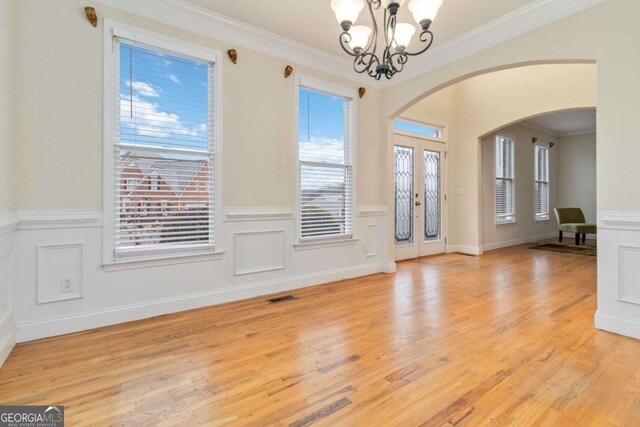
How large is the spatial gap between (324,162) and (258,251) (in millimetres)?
1388

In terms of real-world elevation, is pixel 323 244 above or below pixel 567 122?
below

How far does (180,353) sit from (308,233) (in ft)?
6.71

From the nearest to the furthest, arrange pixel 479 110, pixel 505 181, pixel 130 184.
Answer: pixel 130 184 → pixel 479 110 → pixel 505 181

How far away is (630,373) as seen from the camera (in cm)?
192

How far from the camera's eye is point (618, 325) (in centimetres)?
248

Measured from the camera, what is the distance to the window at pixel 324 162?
388 centimetres

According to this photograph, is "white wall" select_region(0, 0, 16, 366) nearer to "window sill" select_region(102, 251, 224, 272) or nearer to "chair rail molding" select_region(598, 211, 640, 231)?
"window sill" select_region(102, 251, 224, 272)

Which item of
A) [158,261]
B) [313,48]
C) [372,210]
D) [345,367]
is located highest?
[313,48]

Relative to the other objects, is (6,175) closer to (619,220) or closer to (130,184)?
(130,184)

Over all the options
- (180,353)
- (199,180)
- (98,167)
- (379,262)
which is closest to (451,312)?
(379,262)

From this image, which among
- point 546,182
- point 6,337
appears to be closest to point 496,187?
point 546,182

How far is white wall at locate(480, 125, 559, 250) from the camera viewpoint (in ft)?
21.6

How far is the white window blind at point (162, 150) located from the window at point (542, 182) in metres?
8.20

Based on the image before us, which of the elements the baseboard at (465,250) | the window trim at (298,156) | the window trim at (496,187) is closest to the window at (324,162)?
the window trim at (298,156)
